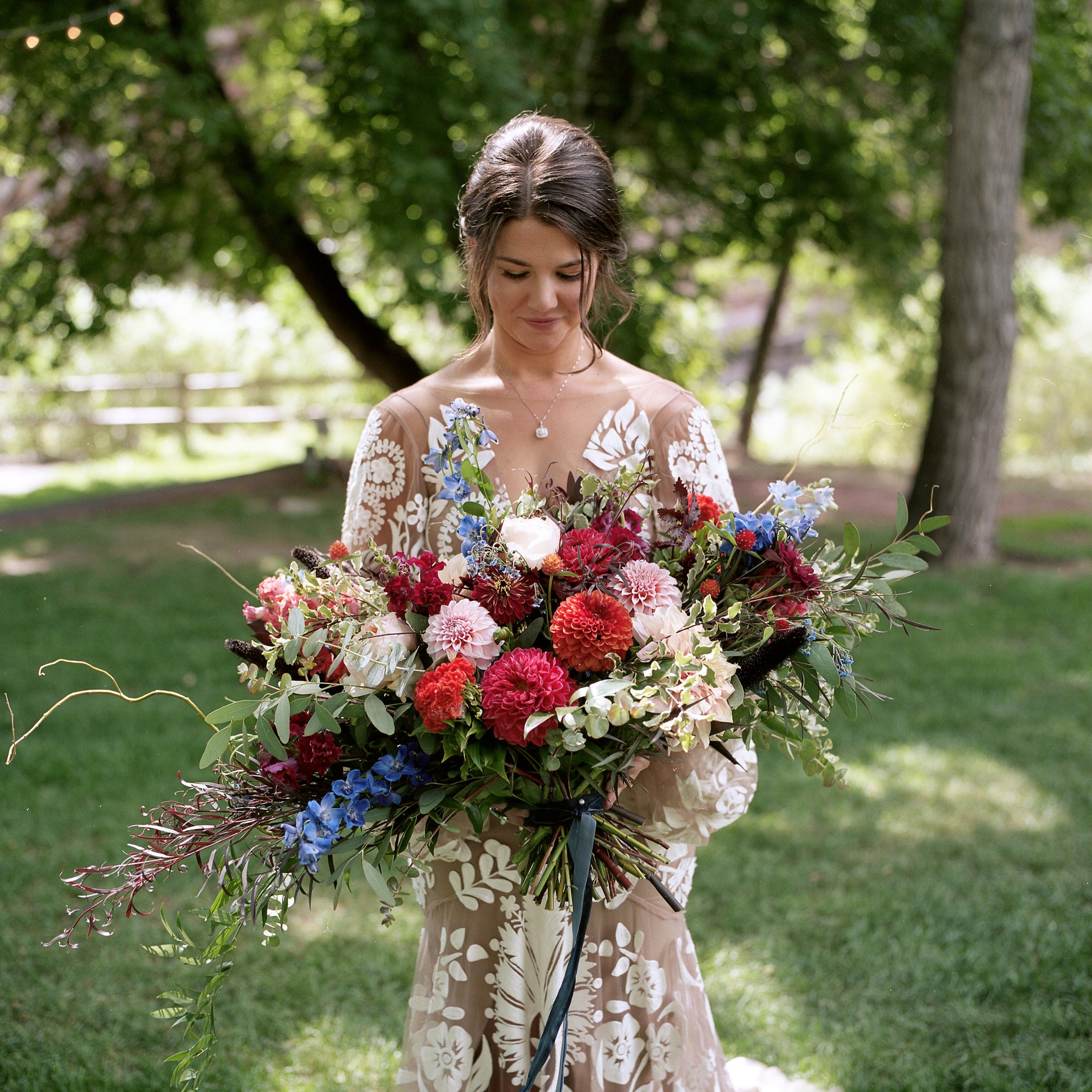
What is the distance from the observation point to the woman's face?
1934mm

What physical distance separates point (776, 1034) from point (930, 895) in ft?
3.42

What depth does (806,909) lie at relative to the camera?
392cm

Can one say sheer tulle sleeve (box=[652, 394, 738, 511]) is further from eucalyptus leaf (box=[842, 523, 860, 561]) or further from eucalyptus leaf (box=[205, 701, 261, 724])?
eucalyptus leaf (box=[205, 701, 261, 724])

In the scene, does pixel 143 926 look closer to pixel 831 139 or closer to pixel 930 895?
pixel 930 895

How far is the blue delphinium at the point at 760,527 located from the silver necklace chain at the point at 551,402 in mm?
500

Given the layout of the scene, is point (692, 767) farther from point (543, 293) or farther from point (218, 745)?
point (543, 293)

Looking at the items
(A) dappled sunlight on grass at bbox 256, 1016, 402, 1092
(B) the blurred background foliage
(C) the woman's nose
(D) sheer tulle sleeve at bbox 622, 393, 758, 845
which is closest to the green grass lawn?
(A) dappled sunlight on grass at bbox 256, 1016, 402, 1092

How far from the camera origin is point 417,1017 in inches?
85.5

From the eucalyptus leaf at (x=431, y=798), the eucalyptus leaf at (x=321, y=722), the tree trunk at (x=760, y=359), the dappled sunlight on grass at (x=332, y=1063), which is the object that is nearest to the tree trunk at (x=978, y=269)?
the dappled sunlight on grass at (x=332, y=1063)

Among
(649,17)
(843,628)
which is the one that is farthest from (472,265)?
(649,17)

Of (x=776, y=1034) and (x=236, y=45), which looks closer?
(x=776, y=1034)

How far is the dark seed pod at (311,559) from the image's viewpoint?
1810 millimetres

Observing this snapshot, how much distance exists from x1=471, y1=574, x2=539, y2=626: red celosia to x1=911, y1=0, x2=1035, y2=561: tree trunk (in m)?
6.76

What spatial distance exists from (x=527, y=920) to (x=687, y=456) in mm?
933
